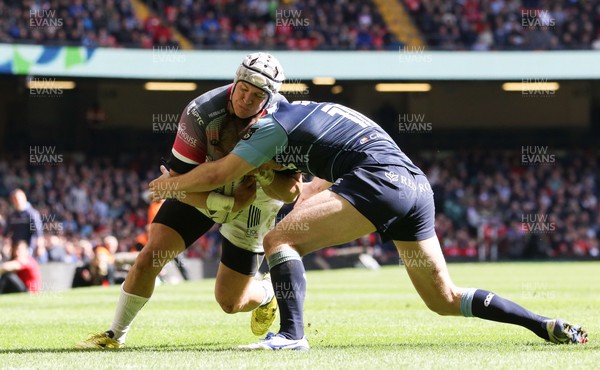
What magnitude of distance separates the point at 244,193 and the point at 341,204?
121 cm

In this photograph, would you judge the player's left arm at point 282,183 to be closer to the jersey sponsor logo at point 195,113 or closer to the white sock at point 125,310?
the jersey sponsor logo at point 195,113

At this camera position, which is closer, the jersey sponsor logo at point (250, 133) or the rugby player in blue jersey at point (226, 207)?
the jersey sponsor logo at point (250, 133)

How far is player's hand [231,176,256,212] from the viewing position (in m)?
7.89

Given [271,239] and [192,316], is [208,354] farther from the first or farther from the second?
[192,316]

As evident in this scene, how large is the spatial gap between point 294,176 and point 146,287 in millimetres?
1413

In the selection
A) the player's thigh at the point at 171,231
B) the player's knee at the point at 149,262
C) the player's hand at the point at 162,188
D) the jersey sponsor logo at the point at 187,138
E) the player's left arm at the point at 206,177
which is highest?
the jersey sponsor logo at the point at 187,138

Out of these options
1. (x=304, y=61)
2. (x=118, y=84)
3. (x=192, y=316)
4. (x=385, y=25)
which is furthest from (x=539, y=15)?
(x=192, y=316)

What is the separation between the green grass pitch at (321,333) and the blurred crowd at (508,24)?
15878mm

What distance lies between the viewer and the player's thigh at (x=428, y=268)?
283 inches

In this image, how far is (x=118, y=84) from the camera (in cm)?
3519

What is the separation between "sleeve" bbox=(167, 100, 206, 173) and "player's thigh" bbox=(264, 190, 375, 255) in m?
0.98

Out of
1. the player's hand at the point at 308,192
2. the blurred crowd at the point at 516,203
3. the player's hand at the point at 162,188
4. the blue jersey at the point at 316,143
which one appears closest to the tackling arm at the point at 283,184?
the player's hand at the point at 308,192

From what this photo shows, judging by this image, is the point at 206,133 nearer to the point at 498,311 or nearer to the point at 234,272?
the point at 234,272

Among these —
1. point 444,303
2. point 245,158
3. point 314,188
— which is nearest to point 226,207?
point 314,188
